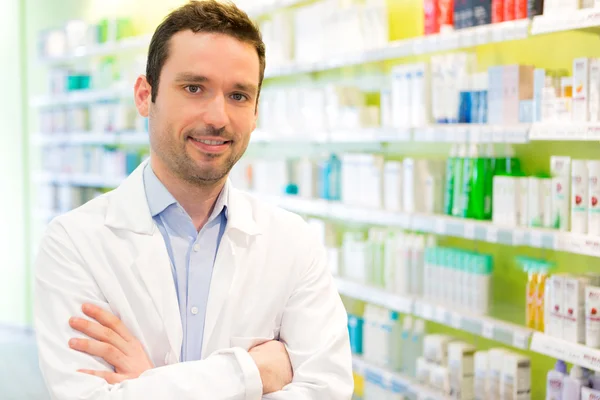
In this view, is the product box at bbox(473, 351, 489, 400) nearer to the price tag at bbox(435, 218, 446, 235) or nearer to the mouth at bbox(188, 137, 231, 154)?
the price tag at bbox(435, 218, 446, 235)

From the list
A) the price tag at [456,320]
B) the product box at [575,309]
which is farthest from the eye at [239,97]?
the price tag at [456,320]

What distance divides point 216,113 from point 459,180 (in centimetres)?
220

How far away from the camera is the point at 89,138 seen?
24.5 feet

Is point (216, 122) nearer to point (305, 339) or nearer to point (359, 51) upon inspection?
point (305, 339)

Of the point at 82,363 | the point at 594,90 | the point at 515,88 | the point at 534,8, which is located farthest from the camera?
the point at 515,88

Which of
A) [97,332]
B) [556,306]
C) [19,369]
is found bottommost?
[19,369]

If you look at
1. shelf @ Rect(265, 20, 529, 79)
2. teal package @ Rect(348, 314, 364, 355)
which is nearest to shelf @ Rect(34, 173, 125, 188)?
shelf @ Rect(265, 20, 529, 79)

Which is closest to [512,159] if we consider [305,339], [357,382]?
[357,382]

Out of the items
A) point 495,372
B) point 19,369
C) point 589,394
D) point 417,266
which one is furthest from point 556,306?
point 19,369

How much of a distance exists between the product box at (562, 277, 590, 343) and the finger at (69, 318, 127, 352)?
6.66ft

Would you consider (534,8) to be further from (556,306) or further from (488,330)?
(488,330)

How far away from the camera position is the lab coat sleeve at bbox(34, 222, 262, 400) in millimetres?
1685

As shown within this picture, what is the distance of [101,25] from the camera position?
7.57 m

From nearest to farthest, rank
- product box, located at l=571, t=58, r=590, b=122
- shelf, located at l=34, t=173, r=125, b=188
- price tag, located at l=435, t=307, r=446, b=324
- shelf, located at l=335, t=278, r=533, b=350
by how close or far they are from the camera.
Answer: product box, located at l=571, t=58, r=590, b=122 → shelf, located at l=335, t=278, r=533, b=350 → price tag, located at l=435, t=307, r=446, b=324 → shelf, located at l=34, t=173, r=125, b=188
